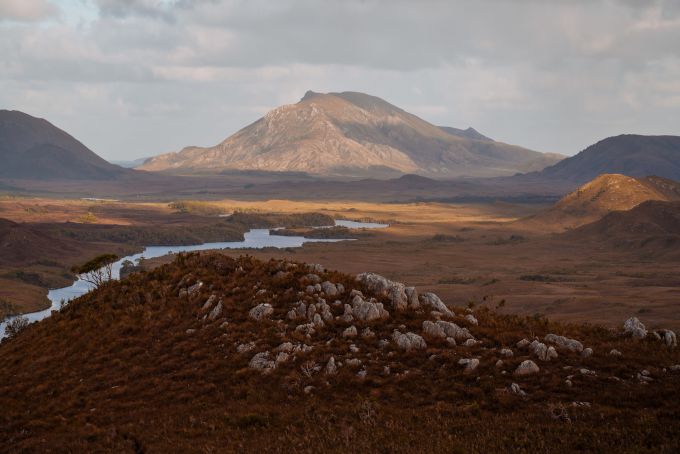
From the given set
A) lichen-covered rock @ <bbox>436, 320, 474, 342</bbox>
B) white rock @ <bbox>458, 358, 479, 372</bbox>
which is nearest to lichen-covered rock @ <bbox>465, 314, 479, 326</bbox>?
lichen-covered rock @ <bbox>436, 320, 474, 342</bbox>

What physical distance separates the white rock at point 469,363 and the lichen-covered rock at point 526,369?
1.50m

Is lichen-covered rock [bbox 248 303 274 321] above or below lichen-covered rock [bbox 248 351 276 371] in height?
above

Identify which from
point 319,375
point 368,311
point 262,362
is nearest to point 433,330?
point 368,311

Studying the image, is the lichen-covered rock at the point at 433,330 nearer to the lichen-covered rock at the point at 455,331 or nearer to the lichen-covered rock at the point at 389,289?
the lichen-covered rock at the point at 455,331

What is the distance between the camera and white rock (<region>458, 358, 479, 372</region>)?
Result: 24688mm

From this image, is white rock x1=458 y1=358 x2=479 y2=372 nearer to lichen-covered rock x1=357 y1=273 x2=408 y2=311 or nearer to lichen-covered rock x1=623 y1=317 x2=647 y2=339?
lichen-covered rock x1=357 y1=273 x2=408 y2=311

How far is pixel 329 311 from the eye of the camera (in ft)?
99.3

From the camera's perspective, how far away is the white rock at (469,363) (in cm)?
2469

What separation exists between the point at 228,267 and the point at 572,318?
5657 cm

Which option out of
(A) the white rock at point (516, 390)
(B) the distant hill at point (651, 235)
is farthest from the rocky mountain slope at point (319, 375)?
(B) the distant hill at point (651, 235)

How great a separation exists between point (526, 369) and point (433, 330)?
509cm

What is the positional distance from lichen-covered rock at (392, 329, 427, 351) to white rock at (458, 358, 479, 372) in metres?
2.16

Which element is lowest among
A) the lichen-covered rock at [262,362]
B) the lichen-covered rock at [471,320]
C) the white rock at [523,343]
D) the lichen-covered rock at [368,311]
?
the lichen-covered rock at [262,362]

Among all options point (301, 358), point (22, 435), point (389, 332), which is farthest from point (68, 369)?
point (389, 332)
